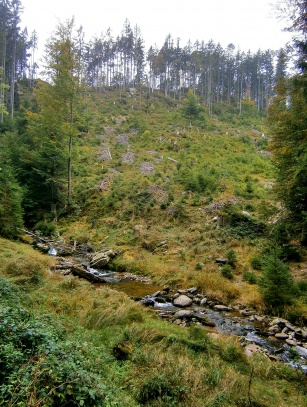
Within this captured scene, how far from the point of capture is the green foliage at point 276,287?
31.5 ft

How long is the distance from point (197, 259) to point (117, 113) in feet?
130

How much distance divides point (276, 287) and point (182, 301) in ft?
11.8

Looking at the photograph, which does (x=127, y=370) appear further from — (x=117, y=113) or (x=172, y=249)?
(x=117, y=113)

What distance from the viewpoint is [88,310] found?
760cm

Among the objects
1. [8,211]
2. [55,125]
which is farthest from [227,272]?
[55,125]

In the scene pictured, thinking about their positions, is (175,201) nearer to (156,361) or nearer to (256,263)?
(256,263)

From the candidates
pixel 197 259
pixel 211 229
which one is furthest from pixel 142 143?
pixel 197 259

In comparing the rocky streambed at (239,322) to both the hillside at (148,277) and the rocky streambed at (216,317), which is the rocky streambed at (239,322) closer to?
the rocky streambed at (216,317)

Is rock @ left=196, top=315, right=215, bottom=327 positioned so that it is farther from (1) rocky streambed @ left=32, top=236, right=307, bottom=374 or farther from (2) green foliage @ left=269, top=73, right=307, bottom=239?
(2) green foliage @ left=269, top=73, right=307, bottom=239

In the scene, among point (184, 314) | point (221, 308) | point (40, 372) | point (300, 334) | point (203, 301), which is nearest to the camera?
point (40, 372)

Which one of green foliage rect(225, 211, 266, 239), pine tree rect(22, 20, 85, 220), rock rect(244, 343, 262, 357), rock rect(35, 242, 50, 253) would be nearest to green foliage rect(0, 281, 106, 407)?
rock rect(244, 343, 262, 357)

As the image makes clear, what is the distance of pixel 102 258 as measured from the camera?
606 inches

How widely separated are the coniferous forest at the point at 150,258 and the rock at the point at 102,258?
2.7 inches

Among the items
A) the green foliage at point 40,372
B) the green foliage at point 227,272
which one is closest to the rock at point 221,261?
the green foliage at point 227,272
